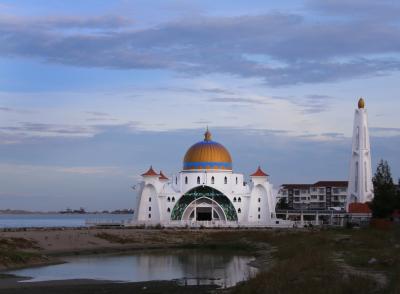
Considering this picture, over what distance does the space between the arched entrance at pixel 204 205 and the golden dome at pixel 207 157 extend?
131 inches

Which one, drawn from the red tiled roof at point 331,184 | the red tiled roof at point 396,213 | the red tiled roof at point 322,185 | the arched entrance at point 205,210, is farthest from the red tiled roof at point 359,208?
the red tiled roof at point 331,184

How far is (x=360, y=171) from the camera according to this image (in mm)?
94312

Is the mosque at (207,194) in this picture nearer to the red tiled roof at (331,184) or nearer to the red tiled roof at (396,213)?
the red tiled roof at (396,213)

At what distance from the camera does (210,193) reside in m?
98.8

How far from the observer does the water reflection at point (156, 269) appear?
120 feet

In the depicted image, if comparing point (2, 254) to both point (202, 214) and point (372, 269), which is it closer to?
point (372, 269)

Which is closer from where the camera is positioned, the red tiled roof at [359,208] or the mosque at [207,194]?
the red tiled roof at [359,208]

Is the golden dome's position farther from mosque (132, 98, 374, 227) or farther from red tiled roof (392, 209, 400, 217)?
red tiled roof (392, 209, 400, 217)

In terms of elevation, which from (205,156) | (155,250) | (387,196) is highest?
(205,156)

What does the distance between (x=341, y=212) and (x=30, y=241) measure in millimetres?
55452

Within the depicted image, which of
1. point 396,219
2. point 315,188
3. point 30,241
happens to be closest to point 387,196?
point 396,219

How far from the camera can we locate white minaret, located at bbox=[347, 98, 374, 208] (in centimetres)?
9406

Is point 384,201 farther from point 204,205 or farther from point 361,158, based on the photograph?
point 204,205

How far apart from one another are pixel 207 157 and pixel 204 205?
7148 millimetres
